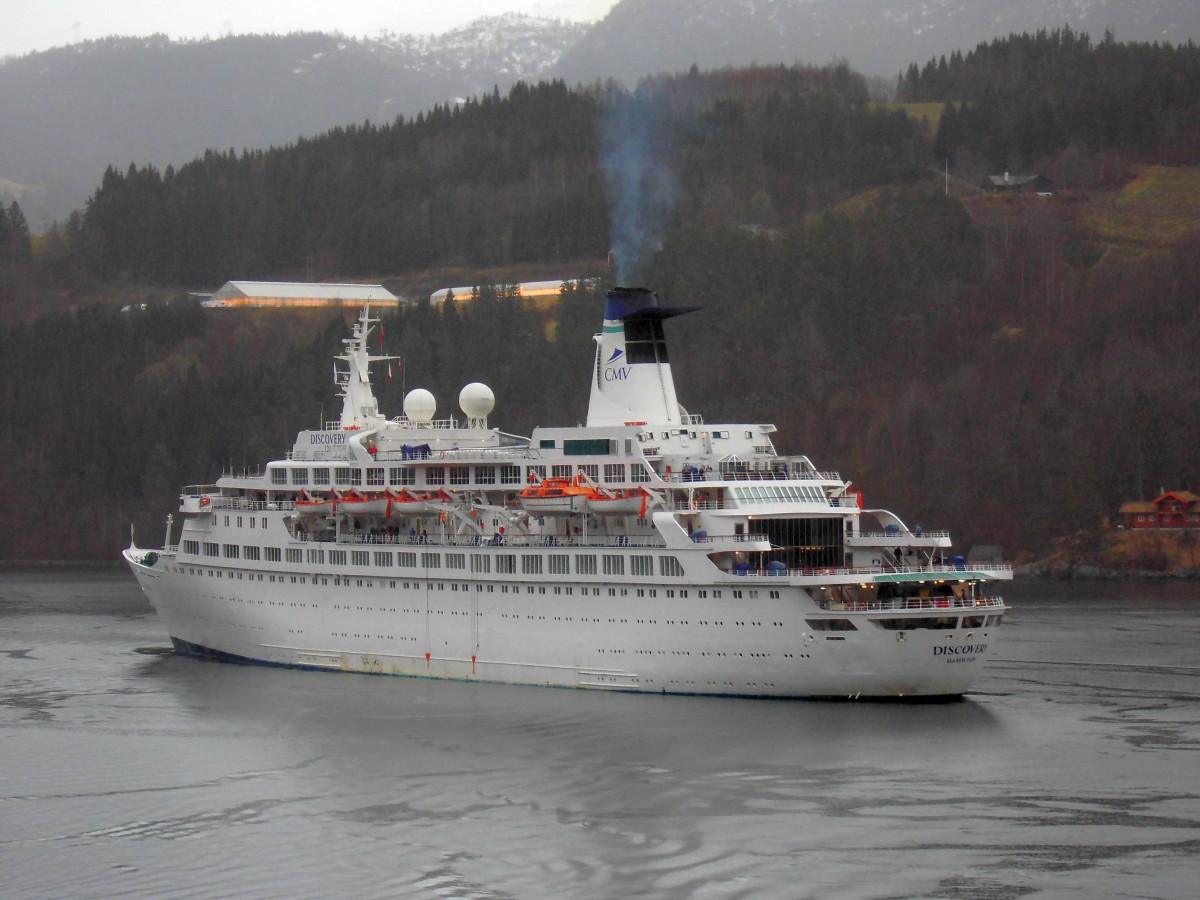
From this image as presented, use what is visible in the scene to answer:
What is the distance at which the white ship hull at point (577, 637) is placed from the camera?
45.7m

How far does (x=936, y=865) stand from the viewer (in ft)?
105

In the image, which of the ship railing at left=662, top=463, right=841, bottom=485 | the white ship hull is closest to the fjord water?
the white ship hull

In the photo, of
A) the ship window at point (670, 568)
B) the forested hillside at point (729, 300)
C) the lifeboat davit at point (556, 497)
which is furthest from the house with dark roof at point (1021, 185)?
the ship window at point (670, 568)

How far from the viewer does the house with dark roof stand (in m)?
140

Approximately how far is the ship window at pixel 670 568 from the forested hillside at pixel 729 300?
23.5m

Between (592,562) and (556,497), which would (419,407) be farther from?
(592,562)

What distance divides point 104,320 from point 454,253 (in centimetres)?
3272

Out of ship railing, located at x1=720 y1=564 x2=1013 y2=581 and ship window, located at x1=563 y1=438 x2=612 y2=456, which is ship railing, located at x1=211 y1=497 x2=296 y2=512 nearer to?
ship window, located at x1=563 y1=438 x2=612 y2=456

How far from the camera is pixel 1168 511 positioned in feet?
313

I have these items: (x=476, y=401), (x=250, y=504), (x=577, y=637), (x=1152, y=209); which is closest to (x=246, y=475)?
(x=250, y=504)

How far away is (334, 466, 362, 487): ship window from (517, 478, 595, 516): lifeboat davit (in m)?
7.45

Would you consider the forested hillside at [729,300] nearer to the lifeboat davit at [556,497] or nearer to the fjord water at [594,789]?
the lifeboat davit at [556,497]

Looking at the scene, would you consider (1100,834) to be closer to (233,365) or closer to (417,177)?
(233,365)

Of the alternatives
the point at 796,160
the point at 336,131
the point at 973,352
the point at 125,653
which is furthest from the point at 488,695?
the point at 336,131
